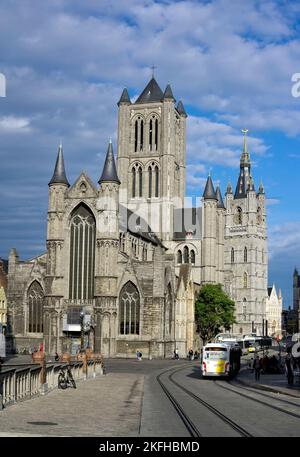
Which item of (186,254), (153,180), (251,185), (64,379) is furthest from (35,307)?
(251,185)

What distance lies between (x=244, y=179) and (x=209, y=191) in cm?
5736

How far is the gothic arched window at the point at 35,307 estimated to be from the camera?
73688 mm

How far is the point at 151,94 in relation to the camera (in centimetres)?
10581

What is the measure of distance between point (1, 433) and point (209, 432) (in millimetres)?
4561

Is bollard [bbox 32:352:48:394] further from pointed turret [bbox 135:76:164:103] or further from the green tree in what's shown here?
pointed turret [bbox 135:76:164:103]

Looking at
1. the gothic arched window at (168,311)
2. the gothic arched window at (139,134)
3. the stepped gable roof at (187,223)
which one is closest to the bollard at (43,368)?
the gothic arched window at (168,311)

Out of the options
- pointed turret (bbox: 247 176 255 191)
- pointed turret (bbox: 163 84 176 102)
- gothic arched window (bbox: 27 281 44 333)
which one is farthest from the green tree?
pointed turret (bbox: 247 176 255 191)

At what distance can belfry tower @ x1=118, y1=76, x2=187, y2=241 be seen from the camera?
331ft

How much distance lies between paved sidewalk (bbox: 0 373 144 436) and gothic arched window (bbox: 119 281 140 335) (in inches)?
1712

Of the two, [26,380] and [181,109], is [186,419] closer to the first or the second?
[26,380]
